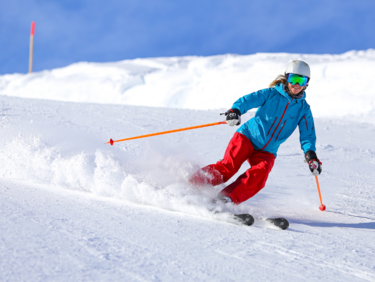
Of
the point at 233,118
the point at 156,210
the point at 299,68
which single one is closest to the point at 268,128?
the point at 233,118

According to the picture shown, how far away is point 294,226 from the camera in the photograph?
2.34m

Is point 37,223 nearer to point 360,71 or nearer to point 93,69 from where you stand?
point 360,71

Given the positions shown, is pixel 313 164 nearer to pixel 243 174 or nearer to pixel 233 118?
pixel 243 174

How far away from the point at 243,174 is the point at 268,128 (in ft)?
1.57

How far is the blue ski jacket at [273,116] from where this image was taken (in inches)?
112

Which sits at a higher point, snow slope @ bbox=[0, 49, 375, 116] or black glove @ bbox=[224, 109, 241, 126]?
snow slope @ bbox=[0, 49, 375, 116]

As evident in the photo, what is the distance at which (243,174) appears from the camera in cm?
273

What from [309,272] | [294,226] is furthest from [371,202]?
[309,272]

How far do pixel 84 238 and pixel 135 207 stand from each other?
30.1 inches

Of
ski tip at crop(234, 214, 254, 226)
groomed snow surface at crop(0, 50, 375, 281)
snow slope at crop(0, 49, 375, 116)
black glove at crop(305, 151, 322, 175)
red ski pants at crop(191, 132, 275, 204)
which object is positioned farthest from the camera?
snow slope at crop(0, 49, 375, 116)

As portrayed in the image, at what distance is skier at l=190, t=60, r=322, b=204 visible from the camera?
275 centimetres

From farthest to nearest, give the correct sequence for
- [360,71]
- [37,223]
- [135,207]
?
[360,71], [135,207], [37,223]

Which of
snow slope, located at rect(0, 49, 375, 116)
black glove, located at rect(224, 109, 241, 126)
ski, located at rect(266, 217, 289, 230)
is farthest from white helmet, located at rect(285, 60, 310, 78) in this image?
snow slope, located at rect(0, 49, 375, 116)

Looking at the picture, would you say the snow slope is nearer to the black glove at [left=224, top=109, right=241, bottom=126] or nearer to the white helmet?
the white helmet
